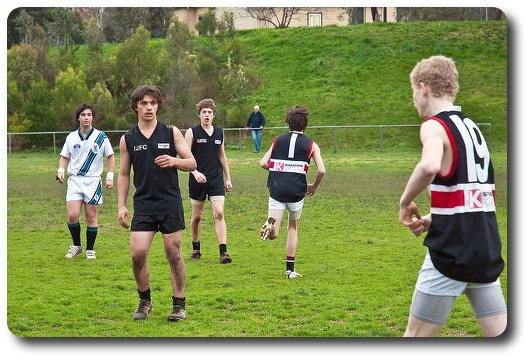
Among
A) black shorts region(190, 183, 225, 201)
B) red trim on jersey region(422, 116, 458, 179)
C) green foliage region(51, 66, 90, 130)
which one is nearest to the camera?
red trim on jersey region(422, 116, 458, 179)

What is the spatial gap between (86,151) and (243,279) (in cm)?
250

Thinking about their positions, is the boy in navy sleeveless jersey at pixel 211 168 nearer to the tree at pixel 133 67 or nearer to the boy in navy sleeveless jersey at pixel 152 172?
the boy in navy sleeveless jersey at pixel 152 172

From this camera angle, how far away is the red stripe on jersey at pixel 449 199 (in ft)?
15.3

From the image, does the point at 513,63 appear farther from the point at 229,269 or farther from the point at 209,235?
the point at 209,235

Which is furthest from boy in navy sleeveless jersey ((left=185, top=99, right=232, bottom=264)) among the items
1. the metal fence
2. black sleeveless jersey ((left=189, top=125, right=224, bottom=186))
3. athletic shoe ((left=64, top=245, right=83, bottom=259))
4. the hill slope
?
the hill slope

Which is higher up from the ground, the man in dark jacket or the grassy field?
the man in dark jacket

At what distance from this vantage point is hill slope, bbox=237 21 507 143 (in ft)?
103

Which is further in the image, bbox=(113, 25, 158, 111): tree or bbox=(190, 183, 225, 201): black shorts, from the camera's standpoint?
bbox=(113, 25, 158, 111): tree

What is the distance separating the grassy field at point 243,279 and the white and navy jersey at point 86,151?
1070 mm

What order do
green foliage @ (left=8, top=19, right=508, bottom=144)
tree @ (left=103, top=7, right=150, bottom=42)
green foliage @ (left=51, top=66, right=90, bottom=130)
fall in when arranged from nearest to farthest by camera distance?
green foliage @ (left=51, top=66, right=90, bottom=130) → green foliage @ (left=8, top=19, right=508, bottom=144) → tree @ (left=103, top=7, right=150, bottom=42)

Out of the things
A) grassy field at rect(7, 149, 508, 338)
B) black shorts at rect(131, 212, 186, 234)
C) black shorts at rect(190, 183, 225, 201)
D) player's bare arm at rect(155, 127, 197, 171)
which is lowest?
grassy field at rect(7, 149, 508, 338)

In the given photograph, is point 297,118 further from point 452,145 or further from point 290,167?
point 452,145

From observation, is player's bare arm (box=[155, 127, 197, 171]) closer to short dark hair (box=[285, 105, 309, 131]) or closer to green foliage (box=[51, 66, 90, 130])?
short dark hair (box=[285, 105, 309, 131])

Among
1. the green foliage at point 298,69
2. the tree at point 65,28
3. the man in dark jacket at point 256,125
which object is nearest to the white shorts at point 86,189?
the green foliage at point 298,69
